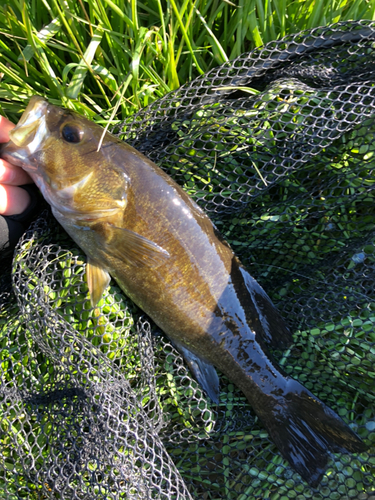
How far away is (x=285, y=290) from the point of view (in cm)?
259

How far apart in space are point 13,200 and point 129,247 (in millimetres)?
880

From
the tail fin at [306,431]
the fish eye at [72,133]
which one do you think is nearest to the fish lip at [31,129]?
the fish eye at [72,133]

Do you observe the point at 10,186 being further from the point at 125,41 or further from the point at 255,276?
the point at 255,276

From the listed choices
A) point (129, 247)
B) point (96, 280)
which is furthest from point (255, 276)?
point (96, 280)

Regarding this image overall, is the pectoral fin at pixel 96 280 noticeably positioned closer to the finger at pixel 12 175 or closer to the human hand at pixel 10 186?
the human hand at pixel 10 186

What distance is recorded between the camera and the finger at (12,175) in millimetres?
2354

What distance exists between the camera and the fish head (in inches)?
86.6

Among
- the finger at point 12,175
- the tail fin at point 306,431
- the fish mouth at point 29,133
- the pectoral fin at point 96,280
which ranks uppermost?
the fish mouth at point 29,133

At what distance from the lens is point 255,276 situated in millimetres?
2629

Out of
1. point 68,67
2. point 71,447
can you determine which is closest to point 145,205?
Result: point 68,67

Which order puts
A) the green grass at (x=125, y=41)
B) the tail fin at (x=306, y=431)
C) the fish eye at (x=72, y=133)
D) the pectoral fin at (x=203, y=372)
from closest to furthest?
the tail fin at (x=306, y=431) < the fish eye at (x=72, y=133) < the pectoral fin at (x=203, y=372) < the green grass at (x=125, y=41)

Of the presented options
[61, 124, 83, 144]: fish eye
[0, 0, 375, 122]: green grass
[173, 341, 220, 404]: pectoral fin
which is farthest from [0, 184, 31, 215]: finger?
[173, 341, 220, 404]: pectoral fin

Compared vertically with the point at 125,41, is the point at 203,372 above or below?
below

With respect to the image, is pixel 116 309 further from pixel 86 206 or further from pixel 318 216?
pixel 318 216
